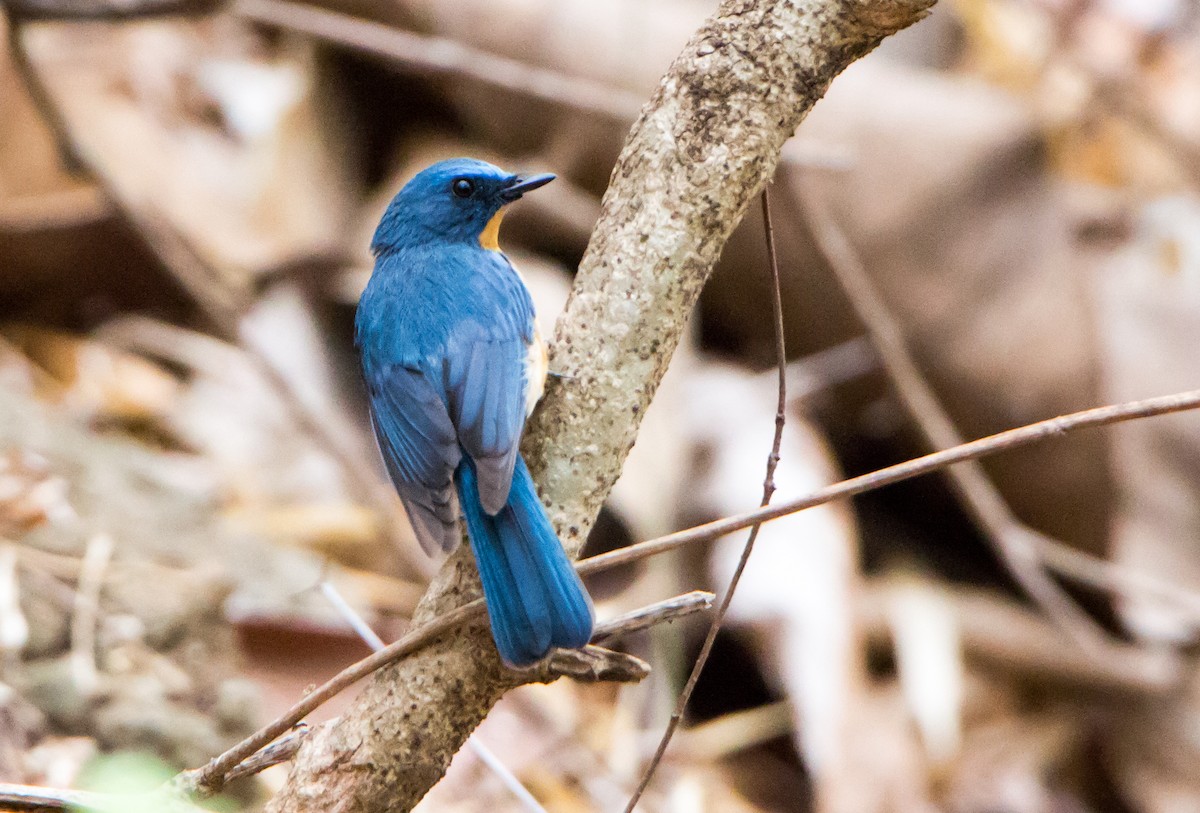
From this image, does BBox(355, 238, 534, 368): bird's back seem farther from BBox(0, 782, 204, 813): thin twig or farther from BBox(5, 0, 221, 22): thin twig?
BBox(5, 0, 221, 22): thin twig

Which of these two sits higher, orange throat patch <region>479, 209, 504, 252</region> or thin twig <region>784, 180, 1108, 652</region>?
orange throat patch <region>479, 209, 504, 252</region>

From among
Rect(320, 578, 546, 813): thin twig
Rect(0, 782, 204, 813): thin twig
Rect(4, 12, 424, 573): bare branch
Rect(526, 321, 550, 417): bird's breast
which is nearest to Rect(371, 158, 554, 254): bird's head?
Rect(526, 321, 550, 417): bird's breast

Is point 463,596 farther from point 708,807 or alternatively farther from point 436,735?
point 708,807

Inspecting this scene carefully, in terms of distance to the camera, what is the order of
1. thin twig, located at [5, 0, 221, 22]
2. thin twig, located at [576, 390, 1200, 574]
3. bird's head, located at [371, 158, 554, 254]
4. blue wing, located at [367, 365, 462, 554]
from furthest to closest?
thin twig, located at [5, 0, 221, 22] < bird's head, located at [371, 158, 554, 254] < blue wing, located at [367, 365, 462, 554] < thin twig, located at [576, 390, 1200, 574]

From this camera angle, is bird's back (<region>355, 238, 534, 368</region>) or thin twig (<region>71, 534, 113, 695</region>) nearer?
bird's back (<region>355, 238, 534, 368</region>)

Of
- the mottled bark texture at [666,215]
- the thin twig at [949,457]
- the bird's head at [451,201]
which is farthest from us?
the bird's head at [451,201]

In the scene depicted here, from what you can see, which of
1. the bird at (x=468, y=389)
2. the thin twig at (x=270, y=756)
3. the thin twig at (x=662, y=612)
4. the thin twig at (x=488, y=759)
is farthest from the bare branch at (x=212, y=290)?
the thin twig at (x=662, y=612)

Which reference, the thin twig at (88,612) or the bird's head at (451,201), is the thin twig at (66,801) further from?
the bird's head at (451,201)

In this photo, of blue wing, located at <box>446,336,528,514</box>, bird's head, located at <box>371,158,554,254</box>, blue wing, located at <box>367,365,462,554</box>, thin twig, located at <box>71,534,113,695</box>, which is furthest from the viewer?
bird's head, located at <box>371,158,554,254</box>
